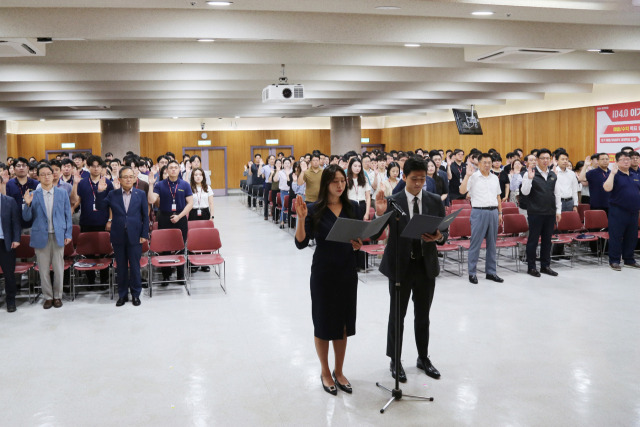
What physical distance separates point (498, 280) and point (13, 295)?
20.2ft

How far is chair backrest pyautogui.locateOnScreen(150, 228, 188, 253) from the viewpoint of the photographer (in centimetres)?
761

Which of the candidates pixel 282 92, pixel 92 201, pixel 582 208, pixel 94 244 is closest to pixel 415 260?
pixel 94 244

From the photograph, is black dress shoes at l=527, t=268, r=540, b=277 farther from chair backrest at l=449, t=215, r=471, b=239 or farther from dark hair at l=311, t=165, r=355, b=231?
dark hair at l=311, t=165, r=355, b=231

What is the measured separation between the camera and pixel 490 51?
9500 mm

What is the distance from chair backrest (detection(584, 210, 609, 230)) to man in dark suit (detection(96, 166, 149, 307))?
6.72 meters

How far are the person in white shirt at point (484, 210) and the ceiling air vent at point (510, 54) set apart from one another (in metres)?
2.35

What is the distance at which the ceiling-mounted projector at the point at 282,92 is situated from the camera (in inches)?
442

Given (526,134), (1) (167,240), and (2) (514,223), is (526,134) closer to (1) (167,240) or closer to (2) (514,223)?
(2) (514,223)

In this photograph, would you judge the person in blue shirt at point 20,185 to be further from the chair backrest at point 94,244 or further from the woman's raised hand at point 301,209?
the woman's raised hand at point 301,209

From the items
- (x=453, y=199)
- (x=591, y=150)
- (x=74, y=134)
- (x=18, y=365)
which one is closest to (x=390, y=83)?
(x=453, y=199)

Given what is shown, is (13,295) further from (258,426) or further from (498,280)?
(498,280)

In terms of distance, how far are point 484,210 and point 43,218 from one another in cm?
562

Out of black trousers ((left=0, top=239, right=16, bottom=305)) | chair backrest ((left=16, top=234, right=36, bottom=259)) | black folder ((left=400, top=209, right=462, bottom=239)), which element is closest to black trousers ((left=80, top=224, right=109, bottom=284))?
chair backrest ((left=16, top=234, right=36, bottom=259))

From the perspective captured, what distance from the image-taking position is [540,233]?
838cm
